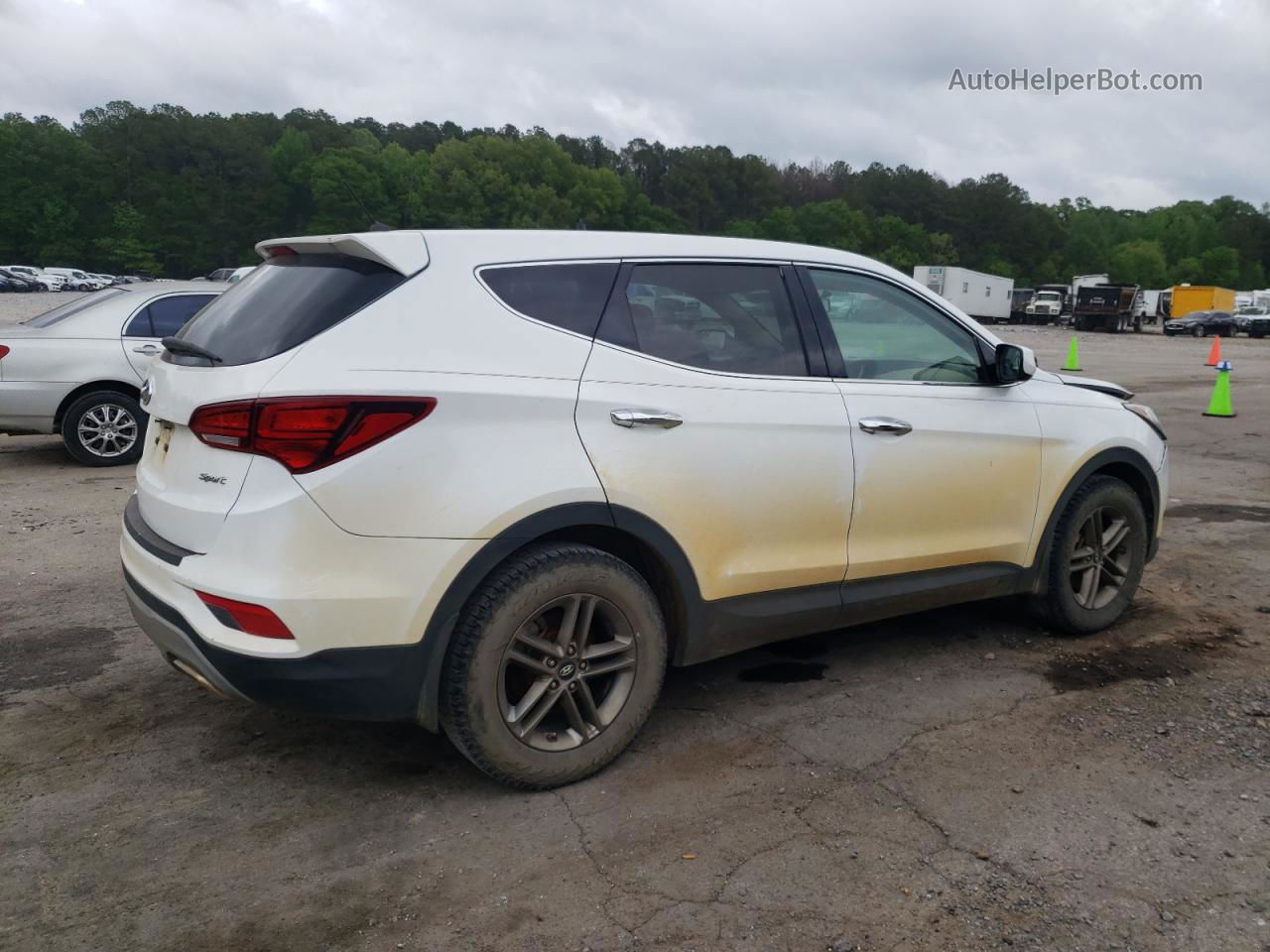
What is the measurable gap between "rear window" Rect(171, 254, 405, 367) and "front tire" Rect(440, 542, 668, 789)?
93 cm

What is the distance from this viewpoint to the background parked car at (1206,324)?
52812 mm

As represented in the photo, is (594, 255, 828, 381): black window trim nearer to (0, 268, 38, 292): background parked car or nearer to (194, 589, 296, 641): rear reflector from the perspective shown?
(194, 589, 296, 641): rear reflector

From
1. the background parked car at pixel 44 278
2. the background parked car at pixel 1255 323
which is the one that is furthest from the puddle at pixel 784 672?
the background parked car at pixel 44 278

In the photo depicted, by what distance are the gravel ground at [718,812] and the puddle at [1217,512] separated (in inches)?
118

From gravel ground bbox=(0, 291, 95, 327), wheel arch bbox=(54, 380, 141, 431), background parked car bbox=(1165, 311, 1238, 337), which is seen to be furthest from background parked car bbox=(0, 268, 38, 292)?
background parked car bbox=(1165, 311, 1238, 337)

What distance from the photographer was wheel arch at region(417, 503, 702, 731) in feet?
10.1

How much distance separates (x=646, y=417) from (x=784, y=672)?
5.34ft

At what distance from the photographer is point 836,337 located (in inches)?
159

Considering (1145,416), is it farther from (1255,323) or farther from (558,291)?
(1255,323)

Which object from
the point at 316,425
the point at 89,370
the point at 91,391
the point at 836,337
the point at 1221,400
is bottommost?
the point at 1221,400

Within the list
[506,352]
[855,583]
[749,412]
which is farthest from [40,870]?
[855,583]

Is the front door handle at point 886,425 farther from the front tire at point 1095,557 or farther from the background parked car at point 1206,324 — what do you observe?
the background parked car at point 1206,324

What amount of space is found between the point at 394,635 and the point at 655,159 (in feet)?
460

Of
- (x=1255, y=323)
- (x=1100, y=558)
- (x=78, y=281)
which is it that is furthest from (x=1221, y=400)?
(x=78, y=281)
